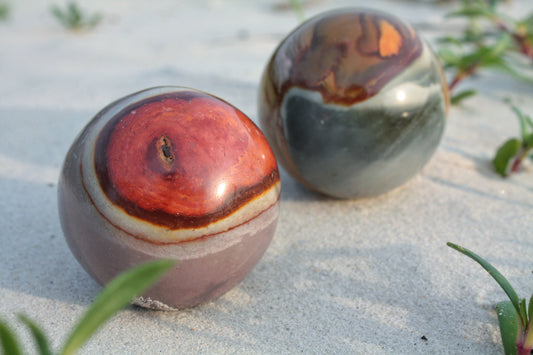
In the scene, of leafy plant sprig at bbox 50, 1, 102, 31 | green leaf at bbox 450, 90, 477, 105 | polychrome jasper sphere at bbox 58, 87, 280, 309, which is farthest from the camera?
leafy plant sprig at bbox 50, 1, 102, 31

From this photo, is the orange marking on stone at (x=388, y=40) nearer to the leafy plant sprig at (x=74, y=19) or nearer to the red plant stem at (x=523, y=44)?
the red plant stem at (x=523, y=44)

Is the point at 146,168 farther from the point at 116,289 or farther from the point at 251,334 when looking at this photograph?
the point at 251,334

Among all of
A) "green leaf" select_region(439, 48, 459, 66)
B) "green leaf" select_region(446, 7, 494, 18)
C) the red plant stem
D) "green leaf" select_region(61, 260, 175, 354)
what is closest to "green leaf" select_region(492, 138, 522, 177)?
"green leaf" select_region(439, 48, 459, 66)

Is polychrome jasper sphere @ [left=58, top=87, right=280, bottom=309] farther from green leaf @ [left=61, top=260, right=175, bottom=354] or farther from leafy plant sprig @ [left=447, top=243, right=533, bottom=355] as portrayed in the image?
leafy plant sprig @ [left=447, top=243, right=533, bottom=355]

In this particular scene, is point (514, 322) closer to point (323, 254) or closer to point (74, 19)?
point (323, 254)

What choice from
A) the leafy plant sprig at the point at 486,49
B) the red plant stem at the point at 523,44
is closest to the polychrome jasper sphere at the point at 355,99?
the leafy plant sprig at the point at 486,49

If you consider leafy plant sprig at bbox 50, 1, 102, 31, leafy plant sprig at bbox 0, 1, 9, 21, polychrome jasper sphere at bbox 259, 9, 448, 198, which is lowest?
leafy plant sprig at bbox 0, 1, 9, 21

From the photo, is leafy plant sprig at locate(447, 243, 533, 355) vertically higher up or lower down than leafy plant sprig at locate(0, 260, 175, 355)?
lower down
